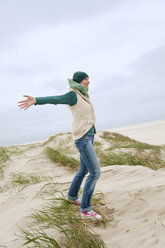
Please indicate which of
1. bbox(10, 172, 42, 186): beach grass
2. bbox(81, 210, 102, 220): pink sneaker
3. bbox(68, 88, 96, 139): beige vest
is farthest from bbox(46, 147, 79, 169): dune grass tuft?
bbox(68, 88, 96, 139): beige vest

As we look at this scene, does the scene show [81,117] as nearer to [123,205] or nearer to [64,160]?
[123,205]

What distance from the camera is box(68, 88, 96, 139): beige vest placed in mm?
2715

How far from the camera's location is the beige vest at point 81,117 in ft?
8.91

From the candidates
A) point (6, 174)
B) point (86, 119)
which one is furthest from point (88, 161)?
point (6, 174)

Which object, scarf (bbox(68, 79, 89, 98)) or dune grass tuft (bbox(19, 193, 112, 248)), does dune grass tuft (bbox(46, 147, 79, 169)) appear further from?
scarf (bbox(68, 79, 89, 98))

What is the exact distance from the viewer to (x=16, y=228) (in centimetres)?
299

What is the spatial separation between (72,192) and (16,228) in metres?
0.89

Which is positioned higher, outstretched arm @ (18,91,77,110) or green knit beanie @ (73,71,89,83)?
green knit beanie @ (73,71,89,83)

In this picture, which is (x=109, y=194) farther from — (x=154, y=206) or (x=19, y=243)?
(x=19, y=243)

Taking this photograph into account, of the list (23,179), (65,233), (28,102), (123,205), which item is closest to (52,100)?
(28,102)

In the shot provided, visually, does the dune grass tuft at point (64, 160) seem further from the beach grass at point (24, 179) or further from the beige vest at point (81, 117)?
the beige vest at point (81, 117)

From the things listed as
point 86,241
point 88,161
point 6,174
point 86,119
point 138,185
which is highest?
point 86,119

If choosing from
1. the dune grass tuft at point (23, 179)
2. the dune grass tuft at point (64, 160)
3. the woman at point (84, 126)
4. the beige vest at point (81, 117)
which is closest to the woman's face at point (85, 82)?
the woman at point (84, 126)

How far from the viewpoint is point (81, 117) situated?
2.75 meters
